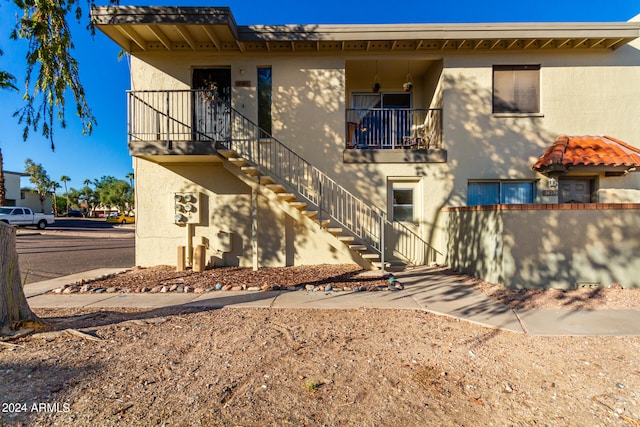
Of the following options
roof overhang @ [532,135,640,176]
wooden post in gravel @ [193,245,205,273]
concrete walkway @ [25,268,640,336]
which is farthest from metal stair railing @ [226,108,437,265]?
roof overhang @ [532,135,640,176]

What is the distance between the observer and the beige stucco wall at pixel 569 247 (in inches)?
230

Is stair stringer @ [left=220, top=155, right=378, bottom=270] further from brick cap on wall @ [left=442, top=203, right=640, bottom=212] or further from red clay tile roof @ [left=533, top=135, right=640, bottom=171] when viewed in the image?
red clay tile roof @ [left=533, top=135, right=640, bottom=171]

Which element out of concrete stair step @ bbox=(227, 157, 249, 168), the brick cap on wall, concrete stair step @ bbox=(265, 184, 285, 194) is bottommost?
the brick cap on wall

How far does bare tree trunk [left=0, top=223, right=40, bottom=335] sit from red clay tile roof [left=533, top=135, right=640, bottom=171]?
34.9ft

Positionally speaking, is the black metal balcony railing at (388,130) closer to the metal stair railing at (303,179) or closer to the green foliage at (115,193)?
the metal stair railing at (303,179)

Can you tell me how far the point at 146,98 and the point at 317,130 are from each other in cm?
479

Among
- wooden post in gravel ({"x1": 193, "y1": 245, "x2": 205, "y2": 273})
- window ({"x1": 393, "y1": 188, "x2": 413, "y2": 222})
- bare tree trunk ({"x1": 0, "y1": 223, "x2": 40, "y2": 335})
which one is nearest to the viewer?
bare tree trunk ({"x1": 0, "y1": 223, "x2": 40, "y2": 335})

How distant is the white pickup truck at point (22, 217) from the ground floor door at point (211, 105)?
74.0 ft

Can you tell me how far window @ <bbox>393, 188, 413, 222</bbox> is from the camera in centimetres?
887

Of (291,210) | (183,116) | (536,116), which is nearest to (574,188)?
(536,116)

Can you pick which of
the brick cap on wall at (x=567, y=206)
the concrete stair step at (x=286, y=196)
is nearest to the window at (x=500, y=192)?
the brick cap on wall at (x=567, y=206)

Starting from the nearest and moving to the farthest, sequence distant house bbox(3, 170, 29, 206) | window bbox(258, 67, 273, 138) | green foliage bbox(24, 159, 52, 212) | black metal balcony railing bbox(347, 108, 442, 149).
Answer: window bbox(258, 67, 273, 138) < black metal balcony railing bbox(347, 108, 442, 149) < distant house bbox(3, 170, 29, 206) < green foliage bbox(24, 159, 52, 212)

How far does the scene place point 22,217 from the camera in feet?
76.5

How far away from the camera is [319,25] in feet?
26.6
